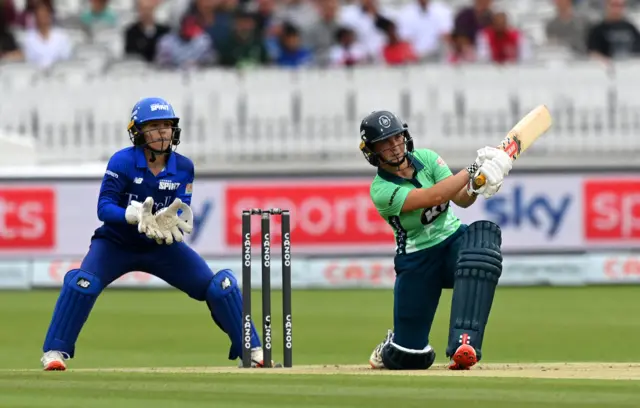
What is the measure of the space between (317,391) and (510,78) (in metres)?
11.4

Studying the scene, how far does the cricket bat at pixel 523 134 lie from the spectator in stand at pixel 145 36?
10.6 m

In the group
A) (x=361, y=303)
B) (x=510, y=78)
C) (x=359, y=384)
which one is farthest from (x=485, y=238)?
(x=510, y=78)

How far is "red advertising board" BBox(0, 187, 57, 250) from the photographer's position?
17.5m

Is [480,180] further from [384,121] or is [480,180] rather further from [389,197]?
[384,121]

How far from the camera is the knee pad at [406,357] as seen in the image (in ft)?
31.1

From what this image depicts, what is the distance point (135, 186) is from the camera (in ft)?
30.9

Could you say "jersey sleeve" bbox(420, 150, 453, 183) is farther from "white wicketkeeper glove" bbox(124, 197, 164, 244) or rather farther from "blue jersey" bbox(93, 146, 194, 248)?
"white wicketkeeper glove" bbox(124, 197, 164, 244)

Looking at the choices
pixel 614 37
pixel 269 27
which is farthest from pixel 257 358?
pixel 614 37

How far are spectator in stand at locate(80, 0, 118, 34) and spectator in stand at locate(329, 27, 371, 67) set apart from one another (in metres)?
3.30

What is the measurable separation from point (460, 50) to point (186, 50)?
11.3 ft

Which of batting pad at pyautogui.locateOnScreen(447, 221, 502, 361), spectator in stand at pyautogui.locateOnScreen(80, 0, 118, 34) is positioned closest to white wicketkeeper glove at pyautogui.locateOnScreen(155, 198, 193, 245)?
batting pad at pyautogui.locateOnScreen(447, 221, 502, 361)

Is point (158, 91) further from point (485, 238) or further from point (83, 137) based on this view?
point (485, 238)

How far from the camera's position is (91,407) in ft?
23.5

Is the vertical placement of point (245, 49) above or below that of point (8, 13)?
below
